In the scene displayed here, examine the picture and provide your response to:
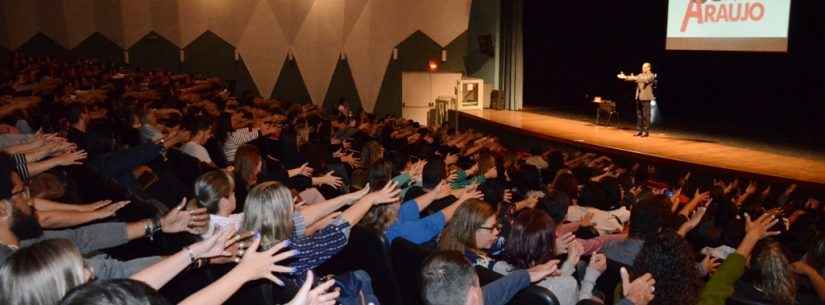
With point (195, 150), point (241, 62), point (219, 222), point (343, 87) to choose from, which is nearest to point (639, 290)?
point (219, 222)

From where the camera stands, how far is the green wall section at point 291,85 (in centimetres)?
1564

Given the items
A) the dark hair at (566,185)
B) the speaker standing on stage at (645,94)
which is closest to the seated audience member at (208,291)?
the dark hair at (566,185)

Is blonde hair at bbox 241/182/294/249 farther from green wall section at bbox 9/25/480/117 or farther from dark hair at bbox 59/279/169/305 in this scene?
green wall section at bbox 9/25/480/117

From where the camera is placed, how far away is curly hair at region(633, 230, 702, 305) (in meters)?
2.43

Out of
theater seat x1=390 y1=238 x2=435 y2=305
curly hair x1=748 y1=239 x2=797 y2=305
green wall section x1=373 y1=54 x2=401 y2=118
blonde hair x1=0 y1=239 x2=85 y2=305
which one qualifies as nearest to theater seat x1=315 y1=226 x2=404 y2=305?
theater seat x1=390 y1=238 x2=435 y2=305

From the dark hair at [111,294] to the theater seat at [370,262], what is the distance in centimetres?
135

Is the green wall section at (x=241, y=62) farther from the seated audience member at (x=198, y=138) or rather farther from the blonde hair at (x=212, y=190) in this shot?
the blonde hair at (x=212, y=190)

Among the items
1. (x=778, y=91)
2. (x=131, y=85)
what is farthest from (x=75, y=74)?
(x=778, y=91)

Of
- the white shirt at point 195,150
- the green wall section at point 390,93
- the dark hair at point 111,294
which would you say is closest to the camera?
the dark hair at point 111,294

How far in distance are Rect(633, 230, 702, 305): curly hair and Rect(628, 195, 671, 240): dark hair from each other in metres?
0.68

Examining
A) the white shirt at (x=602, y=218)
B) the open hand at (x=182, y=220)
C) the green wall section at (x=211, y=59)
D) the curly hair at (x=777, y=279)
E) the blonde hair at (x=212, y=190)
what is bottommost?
the white shirt at (x=602, y=218)

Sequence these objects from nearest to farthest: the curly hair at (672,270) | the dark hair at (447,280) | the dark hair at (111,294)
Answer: the dark hair at (111,294) → the dark hair at (447,280) → the curly hair at (672,270)

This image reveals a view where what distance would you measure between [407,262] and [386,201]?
0.27m

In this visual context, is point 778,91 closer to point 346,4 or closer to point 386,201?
point 346,4
